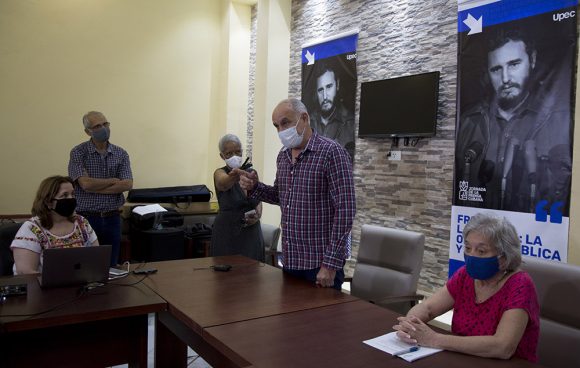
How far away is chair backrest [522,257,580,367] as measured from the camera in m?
1.90

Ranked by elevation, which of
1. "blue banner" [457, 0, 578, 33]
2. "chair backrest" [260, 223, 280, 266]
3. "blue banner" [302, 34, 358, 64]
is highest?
"blue banner" [302, 34, 358, 64]

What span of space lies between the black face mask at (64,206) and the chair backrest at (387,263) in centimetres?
172

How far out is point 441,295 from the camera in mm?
1913

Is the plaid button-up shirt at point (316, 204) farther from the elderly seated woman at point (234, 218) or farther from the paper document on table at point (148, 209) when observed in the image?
the paper document on table at point (148, 209)

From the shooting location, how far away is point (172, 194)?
5645mm

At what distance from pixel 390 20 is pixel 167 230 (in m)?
3.08

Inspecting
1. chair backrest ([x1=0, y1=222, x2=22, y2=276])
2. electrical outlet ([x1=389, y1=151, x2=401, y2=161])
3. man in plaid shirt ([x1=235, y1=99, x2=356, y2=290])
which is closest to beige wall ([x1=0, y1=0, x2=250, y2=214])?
electrical outlet ([x1=389, y1=151, x2=401, y2=161])

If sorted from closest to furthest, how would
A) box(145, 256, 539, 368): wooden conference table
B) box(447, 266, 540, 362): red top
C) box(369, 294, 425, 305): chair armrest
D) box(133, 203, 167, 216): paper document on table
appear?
box(145, 256, 539, 368): wooden conference table < box(447, 266, 540, 362): red top < box(369, 294, 425, 305): chair armrest < box(133, 203, 167, 216): paper document on table

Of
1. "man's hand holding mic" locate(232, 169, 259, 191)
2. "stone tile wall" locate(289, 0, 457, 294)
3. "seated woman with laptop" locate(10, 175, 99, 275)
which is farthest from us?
"stone tile wall" locate(289, 0, 457, 294)

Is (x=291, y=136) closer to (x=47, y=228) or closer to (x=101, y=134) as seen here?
(x=47, y=228)

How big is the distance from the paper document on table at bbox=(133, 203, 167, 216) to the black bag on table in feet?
1.03

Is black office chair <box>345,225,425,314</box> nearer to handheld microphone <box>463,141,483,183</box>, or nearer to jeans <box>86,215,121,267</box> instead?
handheld microphone <box>463,141,483,183</box>

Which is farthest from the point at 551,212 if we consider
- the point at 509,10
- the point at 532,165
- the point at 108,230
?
the point at 108,230

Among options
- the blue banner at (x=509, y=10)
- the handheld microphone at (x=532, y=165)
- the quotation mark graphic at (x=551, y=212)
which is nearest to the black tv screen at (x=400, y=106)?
the blue banner at (x=509, y=10)
